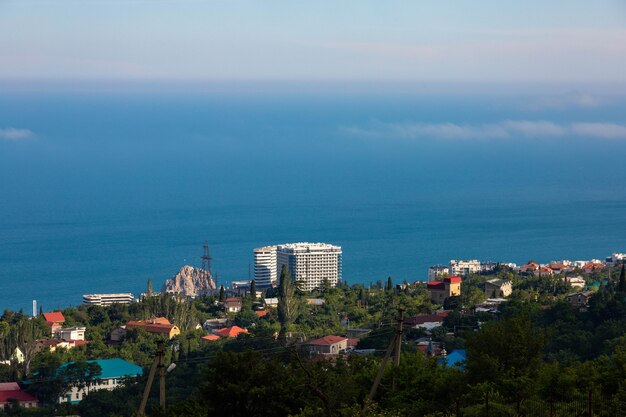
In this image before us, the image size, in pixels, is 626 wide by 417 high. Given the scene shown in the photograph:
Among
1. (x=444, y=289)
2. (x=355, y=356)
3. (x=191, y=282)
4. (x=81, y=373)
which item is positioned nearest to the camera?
(x=355, y=356)

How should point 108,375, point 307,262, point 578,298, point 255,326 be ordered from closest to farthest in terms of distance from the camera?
point 108,375, point 578,298, point 255,326, point 307,262

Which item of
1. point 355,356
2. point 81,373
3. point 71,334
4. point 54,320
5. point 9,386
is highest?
point 54,320

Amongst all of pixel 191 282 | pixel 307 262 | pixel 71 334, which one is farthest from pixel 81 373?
pixel 307 262

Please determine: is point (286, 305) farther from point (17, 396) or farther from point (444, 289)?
point (17, 396)

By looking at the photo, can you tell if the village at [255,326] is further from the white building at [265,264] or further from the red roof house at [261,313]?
the white building at [265,264]

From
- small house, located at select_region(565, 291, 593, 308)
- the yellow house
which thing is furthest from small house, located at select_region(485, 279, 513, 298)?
small house, located at select_region(565, 291, 593, 308)

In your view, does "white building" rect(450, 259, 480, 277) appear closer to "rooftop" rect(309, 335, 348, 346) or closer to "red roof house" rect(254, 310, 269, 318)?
"red roof house" rect(254, 310, 269, 318)

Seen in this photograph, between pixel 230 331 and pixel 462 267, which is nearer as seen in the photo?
pixel 230 331

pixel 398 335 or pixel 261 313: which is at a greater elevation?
pixel 398 335

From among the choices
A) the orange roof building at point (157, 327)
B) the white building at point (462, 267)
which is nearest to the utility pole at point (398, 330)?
the orange roof building at point (157, 327)
